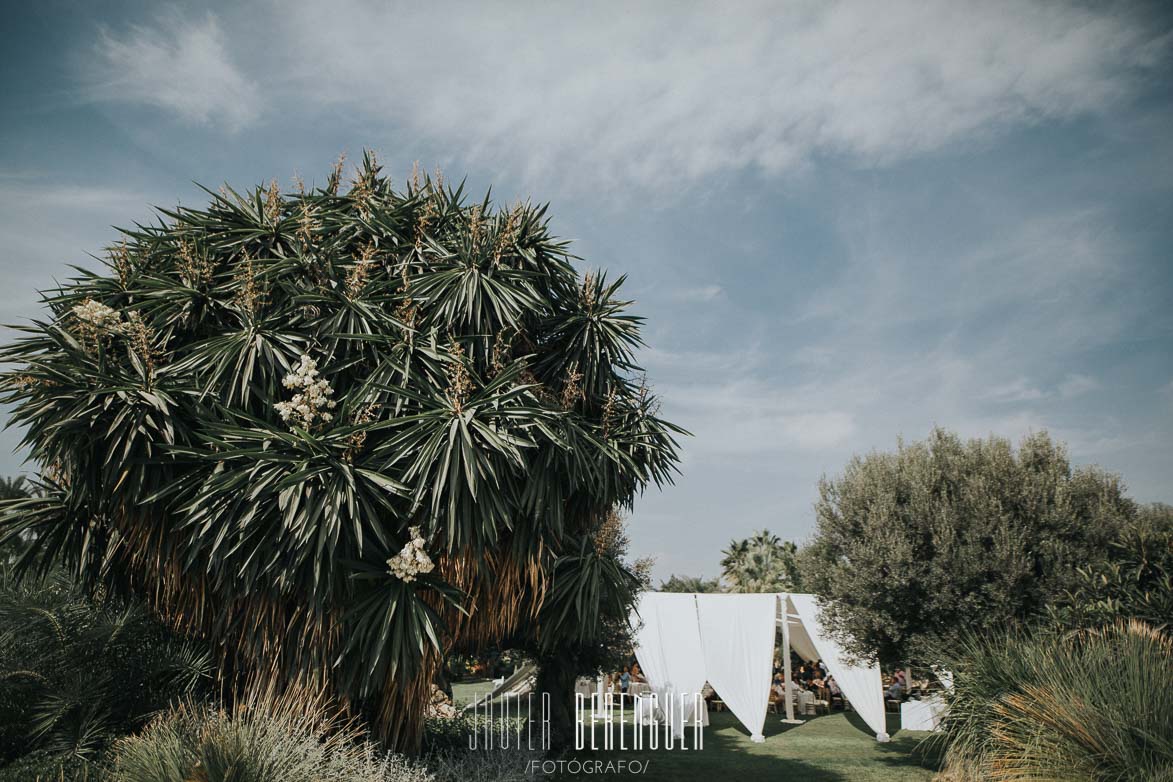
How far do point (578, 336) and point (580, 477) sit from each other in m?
1.94

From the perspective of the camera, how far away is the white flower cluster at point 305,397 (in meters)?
6.00

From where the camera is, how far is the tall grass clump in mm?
5098

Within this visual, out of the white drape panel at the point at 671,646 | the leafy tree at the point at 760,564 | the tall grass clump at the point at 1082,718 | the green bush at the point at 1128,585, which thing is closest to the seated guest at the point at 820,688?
the leafy tree at the point at 760,564

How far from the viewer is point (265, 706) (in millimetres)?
5258

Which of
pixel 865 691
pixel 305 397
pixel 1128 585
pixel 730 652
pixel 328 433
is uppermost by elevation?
pixel 305 397

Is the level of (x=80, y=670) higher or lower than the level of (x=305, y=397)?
lower

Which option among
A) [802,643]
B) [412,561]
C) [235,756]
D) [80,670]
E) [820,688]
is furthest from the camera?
[802,643]

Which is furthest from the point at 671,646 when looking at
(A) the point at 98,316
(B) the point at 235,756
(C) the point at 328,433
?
(A) the point at 98,316

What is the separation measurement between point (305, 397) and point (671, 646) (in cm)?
1440

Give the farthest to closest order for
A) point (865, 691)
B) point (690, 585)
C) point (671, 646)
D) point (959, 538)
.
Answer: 1. point (690, 585)
2. point (671, 646)
3. point (865, 691)
4. point (959, 538)

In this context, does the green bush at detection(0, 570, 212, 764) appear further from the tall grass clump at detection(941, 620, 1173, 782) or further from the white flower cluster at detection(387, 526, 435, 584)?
the tall grass clump at detection(941, 620, 1173, 782)

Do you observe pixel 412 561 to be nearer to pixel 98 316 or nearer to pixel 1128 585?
pixel 98 316

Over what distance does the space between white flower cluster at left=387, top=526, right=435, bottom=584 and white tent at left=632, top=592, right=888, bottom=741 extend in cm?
1112

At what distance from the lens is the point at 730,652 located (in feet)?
55.9
